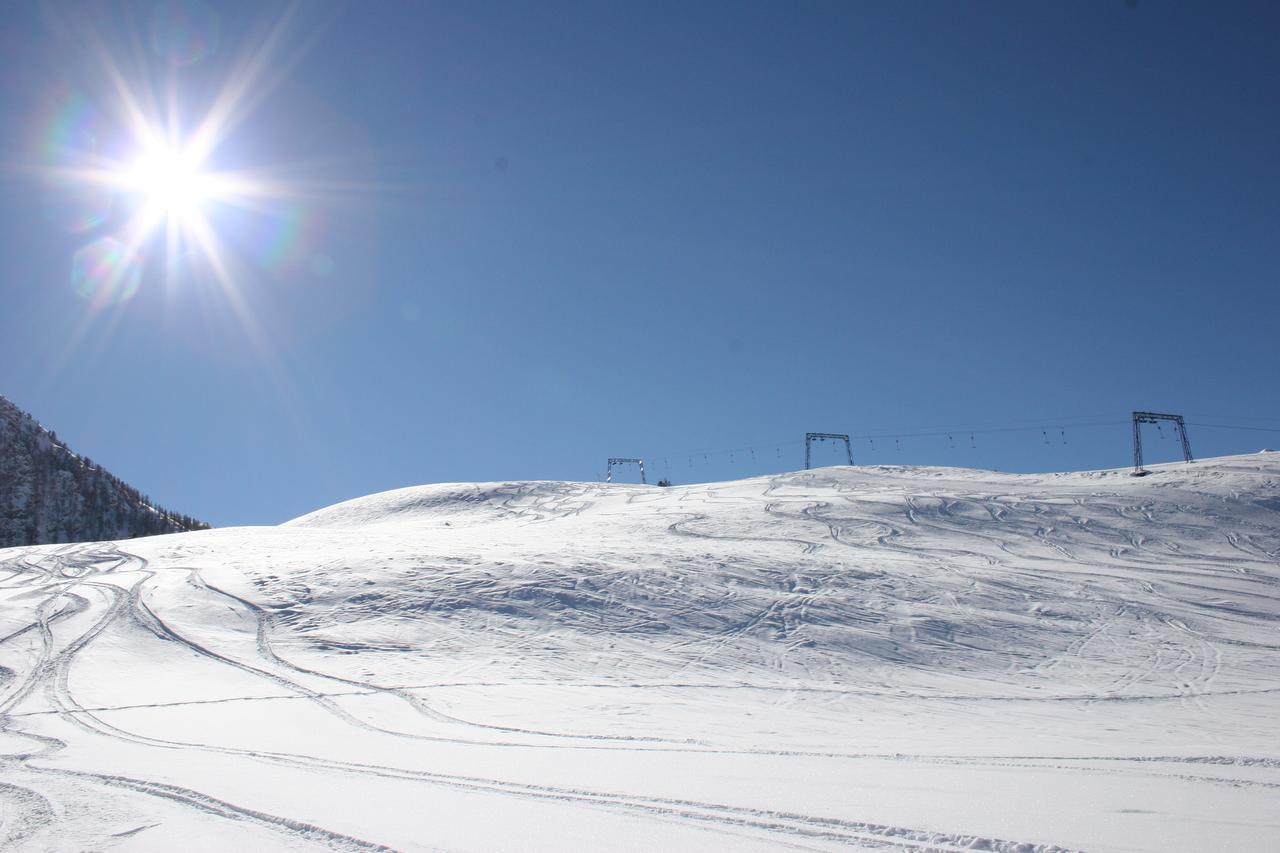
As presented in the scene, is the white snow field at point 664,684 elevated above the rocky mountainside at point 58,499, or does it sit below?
below

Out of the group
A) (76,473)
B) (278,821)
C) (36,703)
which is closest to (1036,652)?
(278,821)

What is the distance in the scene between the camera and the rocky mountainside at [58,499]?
304 ft

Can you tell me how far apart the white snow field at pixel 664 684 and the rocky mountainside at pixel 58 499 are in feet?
264

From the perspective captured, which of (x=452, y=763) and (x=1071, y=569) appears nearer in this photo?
(x=452, y=763)

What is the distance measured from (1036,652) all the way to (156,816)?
16446 mm

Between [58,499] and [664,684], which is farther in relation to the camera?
[58,499]

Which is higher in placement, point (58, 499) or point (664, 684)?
point (58, 499)

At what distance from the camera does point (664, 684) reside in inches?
528

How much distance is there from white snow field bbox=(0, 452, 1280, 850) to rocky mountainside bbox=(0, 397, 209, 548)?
8044 cm

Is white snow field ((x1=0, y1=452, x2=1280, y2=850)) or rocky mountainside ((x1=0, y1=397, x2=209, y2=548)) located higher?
rocky mountainside ((x1=0, y1=397, x2=209, y2=548))

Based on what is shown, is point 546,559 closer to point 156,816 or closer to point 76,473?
point 156,816

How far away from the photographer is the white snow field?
18.6 feet

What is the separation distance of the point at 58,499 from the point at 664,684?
111290 millimetres

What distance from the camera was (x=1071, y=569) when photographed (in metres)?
24.2
